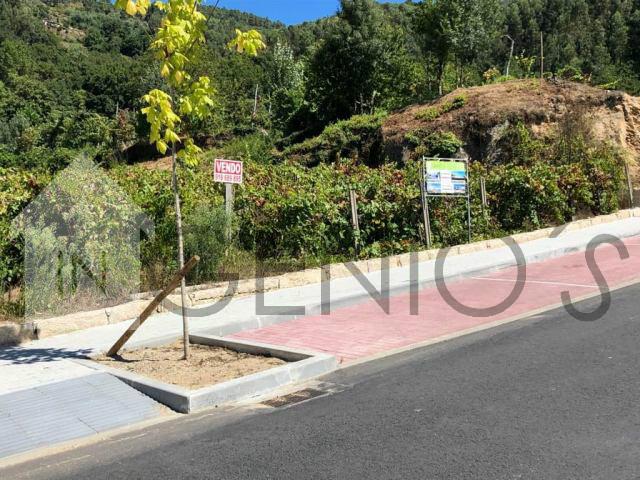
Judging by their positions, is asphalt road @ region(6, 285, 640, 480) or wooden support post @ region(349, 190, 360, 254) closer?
asphalt road @ region(6, 285, 640, 480)

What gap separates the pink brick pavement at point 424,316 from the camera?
747 centimetres

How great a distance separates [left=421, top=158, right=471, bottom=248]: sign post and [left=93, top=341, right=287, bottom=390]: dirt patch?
753cm

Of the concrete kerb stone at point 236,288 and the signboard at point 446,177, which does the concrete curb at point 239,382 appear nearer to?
the concrete kerb stone at point 236,288

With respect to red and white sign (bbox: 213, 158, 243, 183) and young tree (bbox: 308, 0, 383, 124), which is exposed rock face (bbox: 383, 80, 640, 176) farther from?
red and white sign (bbox: 213, 158, 243, 183)

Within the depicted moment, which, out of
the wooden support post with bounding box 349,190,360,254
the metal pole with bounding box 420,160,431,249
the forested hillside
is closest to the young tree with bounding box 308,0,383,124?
the forested hillside

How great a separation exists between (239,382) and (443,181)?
938cm

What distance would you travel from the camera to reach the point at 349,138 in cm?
2953

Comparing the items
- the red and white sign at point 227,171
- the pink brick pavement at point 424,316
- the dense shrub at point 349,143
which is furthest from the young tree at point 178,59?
the dense shrub at point 349,143

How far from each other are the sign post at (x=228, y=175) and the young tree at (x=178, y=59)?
12.0ft

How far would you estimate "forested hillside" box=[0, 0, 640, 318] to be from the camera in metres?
11.3

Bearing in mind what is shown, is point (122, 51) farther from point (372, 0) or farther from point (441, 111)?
point (441, 111)

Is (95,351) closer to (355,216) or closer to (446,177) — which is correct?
(355,216)

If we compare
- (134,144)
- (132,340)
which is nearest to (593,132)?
(132,340)

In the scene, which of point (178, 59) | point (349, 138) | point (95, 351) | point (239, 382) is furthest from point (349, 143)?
point (239, 382)
